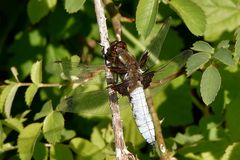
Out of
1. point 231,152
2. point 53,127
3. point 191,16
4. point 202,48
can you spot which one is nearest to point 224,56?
point 202,48

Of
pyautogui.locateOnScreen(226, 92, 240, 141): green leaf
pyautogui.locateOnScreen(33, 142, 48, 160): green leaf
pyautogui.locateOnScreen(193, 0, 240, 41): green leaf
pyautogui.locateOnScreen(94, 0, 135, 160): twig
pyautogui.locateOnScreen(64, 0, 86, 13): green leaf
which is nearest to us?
pyautogui.locateOnScreen(94, 0, 135, 160): twig

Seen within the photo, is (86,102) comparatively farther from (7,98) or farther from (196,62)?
(196,62)

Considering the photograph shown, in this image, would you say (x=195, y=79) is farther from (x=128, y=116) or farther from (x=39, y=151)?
(x=39, y=151)

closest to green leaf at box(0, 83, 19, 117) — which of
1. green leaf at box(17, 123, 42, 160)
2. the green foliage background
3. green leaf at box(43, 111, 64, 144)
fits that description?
the green foliage background

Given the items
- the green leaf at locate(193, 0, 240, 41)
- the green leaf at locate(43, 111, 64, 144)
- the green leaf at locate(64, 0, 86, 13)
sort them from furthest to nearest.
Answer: the green leaf at locate(193, 0, 240, 41)
the green leaf at locate(43, 111, 64, 144)
the green leaf at locate(64, 0, 86, 13)

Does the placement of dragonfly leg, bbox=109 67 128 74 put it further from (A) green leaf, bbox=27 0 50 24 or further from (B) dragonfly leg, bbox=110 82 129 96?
(A) green leaf, bbox=27 0 50 24

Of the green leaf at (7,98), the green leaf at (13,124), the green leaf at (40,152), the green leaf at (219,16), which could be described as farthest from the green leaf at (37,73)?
the green leaf at (219,16)
